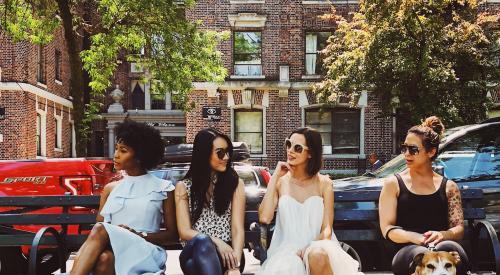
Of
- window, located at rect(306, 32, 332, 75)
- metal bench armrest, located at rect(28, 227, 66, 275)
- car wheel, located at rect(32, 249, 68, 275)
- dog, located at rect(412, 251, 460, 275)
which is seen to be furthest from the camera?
window, located at rect(306, 32, 332, 75)

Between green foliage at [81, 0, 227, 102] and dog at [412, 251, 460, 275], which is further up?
green foliage at [81, 0, 227, 102]

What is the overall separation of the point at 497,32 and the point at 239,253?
15.1m

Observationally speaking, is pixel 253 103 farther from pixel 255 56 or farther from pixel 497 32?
pixel 497 32

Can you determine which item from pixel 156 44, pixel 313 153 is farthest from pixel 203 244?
pixel 156 44

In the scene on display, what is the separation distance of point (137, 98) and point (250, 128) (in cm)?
1029

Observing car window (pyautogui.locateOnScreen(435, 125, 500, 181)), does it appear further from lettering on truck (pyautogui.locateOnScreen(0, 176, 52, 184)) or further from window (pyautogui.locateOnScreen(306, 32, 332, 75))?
window (pyautogui.locateOnScreen(306, 32, 332, 75))

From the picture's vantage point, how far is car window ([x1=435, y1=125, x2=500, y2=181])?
26.5 feet

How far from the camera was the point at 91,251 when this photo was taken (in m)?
4.69

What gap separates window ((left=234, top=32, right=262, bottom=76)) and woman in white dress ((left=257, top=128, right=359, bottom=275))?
2193 cm

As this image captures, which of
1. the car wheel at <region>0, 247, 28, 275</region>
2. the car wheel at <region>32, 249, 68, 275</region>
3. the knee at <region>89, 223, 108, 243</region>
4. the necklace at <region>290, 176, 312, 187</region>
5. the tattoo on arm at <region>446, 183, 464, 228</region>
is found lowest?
the car wheel at <region>0, 247, 28, 275</region>

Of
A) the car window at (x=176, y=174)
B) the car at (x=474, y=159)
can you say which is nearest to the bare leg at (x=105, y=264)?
the car at (x=474, y=159)

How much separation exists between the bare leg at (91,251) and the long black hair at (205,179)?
0.84 m

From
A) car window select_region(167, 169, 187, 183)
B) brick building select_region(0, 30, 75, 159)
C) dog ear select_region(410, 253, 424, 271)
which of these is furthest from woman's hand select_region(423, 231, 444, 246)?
brick building select_region(0, 30, 75, 159)

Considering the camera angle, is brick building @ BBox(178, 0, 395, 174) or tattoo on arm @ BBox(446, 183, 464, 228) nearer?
tattoo on arm @ BBox(446, 183, 464, 228)
